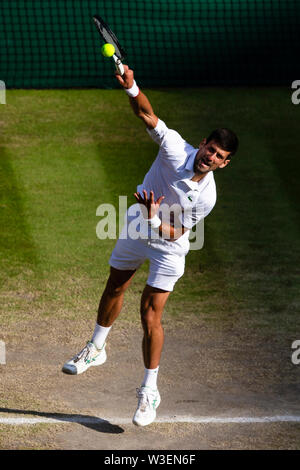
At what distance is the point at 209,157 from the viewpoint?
22.0ft

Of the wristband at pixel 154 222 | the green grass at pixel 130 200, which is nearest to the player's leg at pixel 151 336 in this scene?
the wristband at pixel 154 222

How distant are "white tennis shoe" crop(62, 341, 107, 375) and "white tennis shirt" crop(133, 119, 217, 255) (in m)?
1.15

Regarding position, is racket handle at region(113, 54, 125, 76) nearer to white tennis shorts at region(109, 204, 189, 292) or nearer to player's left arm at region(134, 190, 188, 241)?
player's left arm at region(134, 190, 188, 241)

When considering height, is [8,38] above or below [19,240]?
above

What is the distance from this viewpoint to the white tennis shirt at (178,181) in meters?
6.83

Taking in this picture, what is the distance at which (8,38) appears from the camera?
1544cm

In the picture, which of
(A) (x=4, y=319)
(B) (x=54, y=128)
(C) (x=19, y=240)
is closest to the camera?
(A) (x=4, y=319)

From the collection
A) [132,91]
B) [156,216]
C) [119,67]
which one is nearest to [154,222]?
[156,216]
